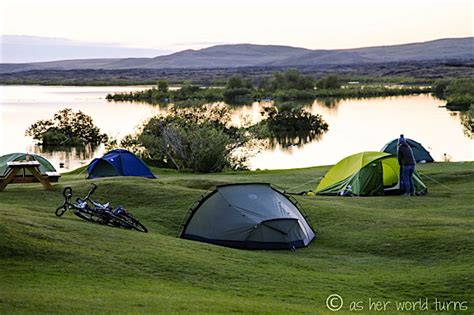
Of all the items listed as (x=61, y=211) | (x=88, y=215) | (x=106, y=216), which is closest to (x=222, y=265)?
(x=106, y=216)

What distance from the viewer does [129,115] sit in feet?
276

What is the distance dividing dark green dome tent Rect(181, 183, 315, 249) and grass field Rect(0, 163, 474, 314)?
1.77 ft

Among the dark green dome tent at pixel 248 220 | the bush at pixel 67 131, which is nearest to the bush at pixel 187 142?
the bush at pixel 67 131

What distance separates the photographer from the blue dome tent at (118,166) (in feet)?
108

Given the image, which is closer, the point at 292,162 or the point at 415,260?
the point at 415,260

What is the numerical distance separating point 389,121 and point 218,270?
5884cm

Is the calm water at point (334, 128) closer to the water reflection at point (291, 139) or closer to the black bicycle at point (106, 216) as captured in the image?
the water reflection at point (291, 139)

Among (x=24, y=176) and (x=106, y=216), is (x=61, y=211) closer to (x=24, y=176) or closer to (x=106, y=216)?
(x=106, y=216)

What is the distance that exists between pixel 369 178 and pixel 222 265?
43.1 feet

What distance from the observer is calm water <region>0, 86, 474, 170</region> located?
51562 millimetres

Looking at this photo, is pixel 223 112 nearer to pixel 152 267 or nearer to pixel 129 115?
pixel 129 115

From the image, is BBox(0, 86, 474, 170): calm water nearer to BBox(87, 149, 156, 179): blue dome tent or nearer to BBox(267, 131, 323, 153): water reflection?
BBox(267, 131, 323, 153): water reflection

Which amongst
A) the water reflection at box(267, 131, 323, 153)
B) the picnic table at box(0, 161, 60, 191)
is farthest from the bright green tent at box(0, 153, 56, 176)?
the water reflection at box(267, 131, 323, 153)

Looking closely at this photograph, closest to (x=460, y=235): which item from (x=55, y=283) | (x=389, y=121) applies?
(x=55, y=283)
